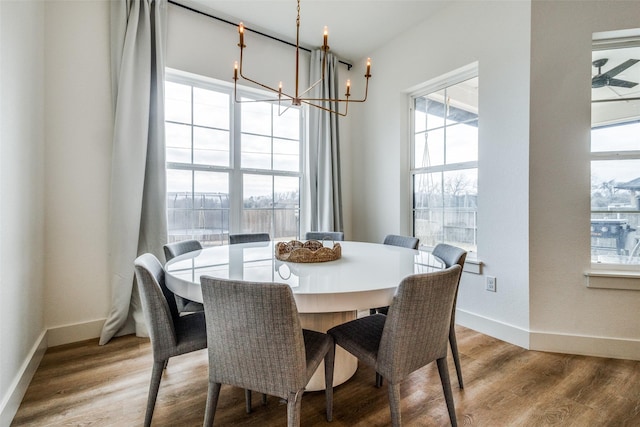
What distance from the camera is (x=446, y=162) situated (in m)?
2.93

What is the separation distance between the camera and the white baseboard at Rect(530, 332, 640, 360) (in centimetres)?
204

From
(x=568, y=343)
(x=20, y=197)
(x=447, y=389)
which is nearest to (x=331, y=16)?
(x=20, y=197)

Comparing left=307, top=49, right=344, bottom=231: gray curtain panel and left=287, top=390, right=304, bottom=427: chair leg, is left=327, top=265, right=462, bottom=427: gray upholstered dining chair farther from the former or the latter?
left=307, top=49, right=344, bottom=231: gray curtain panel

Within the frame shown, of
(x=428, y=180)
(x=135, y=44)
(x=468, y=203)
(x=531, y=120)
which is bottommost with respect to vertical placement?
(x=468, y=203)

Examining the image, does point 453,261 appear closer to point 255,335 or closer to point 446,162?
point 255,335

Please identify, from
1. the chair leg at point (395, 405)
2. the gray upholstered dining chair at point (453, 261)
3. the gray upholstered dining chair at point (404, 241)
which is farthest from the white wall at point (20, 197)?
the gray upholstered dining chair at point (453, 261)

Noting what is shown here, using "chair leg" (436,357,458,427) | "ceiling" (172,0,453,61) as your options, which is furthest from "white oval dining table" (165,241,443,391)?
"ceiling" (172,0,453,61)

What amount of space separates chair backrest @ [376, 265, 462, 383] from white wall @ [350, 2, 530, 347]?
4.68ft

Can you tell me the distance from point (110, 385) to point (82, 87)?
7.14ft

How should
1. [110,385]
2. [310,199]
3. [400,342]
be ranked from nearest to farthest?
[400,342]
[110,385]
[310,199]

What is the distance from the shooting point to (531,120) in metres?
2.17

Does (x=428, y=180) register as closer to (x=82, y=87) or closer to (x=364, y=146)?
(x=364, y=146)

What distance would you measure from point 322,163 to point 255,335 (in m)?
2.67

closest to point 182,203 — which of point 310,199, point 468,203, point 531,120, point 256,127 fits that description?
point 256,127
